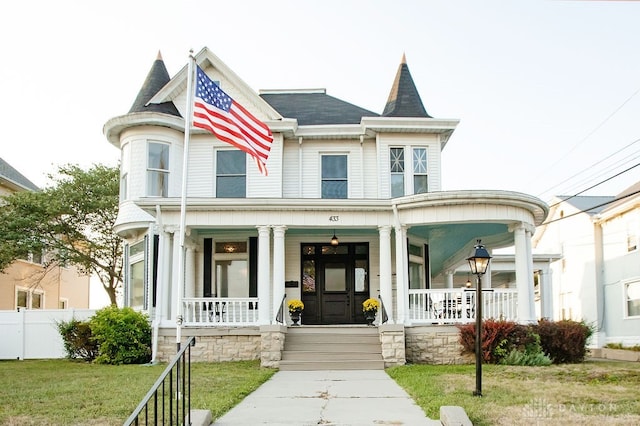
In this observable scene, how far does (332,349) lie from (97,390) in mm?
5908

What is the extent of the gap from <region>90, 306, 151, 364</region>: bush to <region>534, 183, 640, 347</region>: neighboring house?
14.1 meters

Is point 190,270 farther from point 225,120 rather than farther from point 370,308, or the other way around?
point 225,120

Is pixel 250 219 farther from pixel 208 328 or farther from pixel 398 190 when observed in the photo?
pixel 398 190

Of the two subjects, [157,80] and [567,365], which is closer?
[567,365]

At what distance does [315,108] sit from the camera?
2098 cm

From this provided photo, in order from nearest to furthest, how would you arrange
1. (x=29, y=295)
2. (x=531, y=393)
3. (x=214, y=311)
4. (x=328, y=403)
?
(x=328, y=403)
(x=531, y=393)
(x=214, y=311)
(x=29, y=295)

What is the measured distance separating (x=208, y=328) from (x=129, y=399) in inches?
254

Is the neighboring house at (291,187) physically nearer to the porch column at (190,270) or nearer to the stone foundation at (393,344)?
the porch column at (190,270)

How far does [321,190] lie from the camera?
19.3 meters

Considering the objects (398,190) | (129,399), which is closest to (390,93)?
(398,190)

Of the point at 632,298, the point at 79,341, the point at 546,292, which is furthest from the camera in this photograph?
the point at 632,298

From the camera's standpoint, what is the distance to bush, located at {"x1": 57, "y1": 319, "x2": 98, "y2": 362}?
56.4 ft

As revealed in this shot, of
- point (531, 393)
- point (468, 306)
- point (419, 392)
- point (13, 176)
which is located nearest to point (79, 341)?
point (468, 306)

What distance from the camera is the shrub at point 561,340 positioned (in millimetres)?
15352
